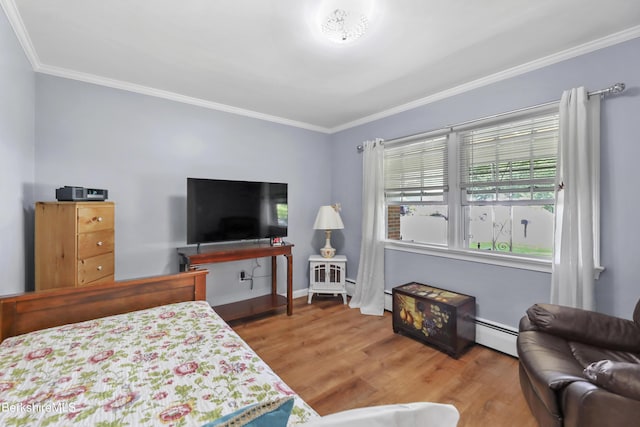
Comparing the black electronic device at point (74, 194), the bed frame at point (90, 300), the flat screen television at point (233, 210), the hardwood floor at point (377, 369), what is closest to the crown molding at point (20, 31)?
the black electronic device at point (74, 194)

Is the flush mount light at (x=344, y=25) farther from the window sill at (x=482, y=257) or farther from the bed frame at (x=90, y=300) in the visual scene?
the window sill at (x=482, y=257)

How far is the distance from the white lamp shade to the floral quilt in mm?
2065

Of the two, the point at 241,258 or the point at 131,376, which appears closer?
the point at 131,376

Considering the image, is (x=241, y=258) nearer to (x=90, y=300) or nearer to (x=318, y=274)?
(x=318, y=274)

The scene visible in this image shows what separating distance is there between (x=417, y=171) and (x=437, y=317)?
5.15ft

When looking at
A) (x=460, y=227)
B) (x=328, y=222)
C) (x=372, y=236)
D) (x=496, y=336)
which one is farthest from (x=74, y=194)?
(x=496, y=336)

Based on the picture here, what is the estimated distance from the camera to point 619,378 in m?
1.10

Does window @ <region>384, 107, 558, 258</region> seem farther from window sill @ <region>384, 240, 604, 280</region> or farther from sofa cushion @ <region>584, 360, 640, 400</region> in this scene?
sofa cushion @ <region>584, 360, 640, 400</region>

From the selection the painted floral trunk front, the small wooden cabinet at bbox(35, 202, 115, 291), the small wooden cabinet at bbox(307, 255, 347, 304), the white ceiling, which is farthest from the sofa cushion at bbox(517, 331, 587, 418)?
the small wooden cabinet at bbox(35, 202, 115, 291)

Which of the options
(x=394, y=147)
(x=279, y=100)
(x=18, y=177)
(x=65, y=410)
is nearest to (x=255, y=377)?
(x=65, y=410)

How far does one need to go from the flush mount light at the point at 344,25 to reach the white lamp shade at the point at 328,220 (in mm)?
2103

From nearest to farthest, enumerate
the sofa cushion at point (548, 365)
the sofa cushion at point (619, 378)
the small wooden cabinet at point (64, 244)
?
1. the sofa cushion at point (619, 378)
2. the sofa cushion at point (548, 365)
3. the small wooden cabinet at point (64, 244)

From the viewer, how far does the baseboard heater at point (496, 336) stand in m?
2.32

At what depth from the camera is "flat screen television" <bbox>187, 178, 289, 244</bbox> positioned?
271 cm
